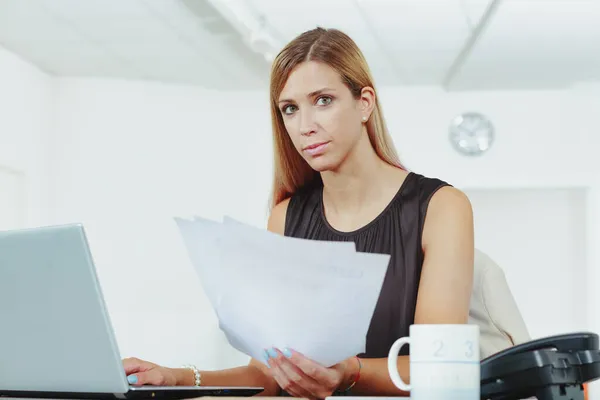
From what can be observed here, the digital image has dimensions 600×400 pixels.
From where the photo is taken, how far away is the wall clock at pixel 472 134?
6457 mm

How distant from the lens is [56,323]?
1091 mm

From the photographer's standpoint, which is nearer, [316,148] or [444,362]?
[444,362]

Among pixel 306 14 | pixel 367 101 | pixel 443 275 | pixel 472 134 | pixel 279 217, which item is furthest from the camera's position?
pixel 472 134

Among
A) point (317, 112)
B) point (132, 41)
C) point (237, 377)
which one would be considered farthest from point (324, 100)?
point (132, 41)

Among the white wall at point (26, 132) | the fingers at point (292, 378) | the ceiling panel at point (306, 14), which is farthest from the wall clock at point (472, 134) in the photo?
the fingers at point (292, 378)

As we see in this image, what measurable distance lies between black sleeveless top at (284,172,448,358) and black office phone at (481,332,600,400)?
628 millimetres

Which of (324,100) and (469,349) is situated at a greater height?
(324,100)

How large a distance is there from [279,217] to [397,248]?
313 millimetres

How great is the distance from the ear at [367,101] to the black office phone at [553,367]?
789mm

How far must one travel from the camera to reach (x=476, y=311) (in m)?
1.59

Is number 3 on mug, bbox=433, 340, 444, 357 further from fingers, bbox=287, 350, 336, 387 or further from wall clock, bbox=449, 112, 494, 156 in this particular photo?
wall clock, bbox=449, 112, 494, 156

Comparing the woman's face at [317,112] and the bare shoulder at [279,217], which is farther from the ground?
the woman's face at [317,112]

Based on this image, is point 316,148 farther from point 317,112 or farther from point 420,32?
point 420,32

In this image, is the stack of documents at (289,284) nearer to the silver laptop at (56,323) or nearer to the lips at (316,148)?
the silver laptop at (56,323)
